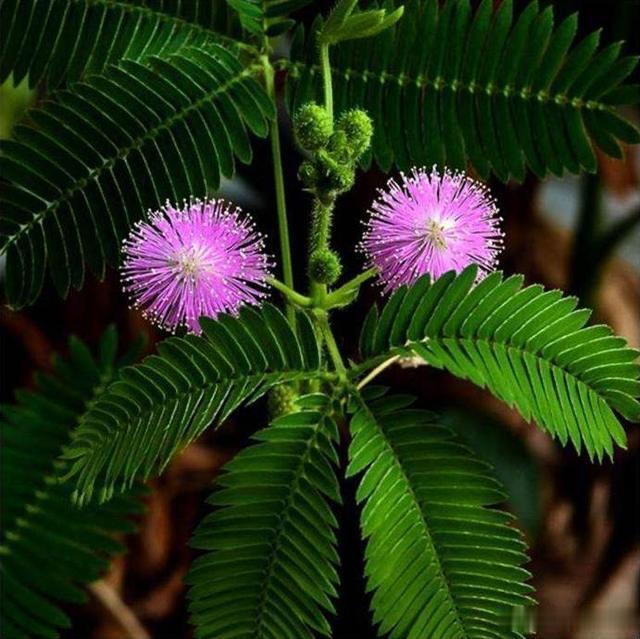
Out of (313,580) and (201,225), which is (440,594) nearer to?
(313,580)

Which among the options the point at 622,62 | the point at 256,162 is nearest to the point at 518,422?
the point at 256,162

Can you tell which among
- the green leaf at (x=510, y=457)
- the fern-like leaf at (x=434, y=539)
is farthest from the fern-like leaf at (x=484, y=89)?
the green leaf at (x=510, y=457)

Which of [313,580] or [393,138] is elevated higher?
[393,138]

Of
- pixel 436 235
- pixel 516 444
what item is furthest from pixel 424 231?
pixel 516 444

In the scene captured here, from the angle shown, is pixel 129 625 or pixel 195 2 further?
pixel 129 625

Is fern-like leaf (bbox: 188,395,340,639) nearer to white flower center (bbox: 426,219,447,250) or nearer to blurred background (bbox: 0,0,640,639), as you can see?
white flower center (bbox: 426,219,447,250)

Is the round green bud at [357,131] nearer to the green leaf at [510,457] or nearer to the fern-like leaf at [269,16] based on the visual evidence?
the fern-like leaf at [269,16]
